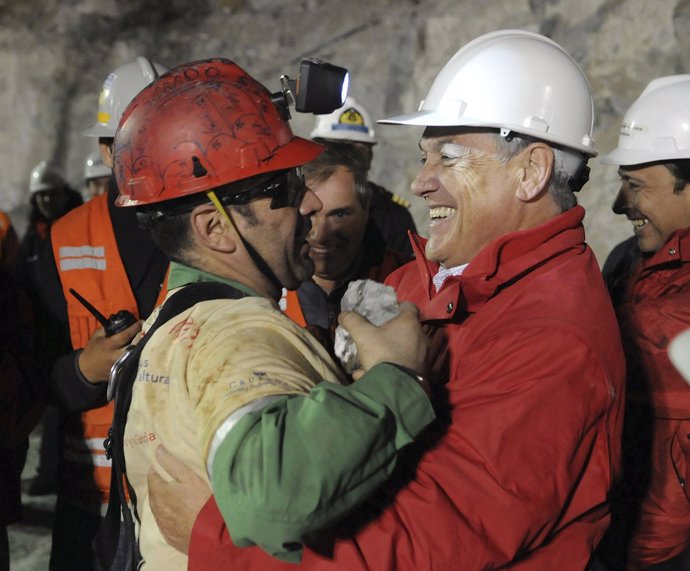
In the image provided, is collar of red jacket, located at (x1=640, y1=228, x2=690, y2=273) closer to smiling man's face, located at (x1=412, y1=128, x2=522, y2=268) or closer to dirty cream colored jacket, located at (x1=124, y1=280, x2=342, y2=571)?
smiling man's face, located at (x1=412, y1=128, x2=522, y2=268)

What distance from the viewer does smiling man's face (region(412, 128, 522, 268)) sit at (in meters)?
2.16

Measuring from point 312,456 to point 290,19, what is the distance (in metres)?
7.41

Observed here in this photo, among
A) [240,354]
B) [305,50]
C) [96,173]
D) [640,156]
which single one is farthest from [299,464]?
[305,50]

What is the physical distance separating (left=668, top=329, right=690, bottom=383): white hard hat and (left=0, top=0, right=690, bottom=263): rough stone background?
3.88m

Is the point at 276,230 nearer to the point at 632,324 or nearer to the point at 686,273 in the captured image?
the point at 632,324

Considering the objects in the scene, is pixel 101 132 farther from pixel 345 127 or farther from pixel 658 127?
pixel 658 127

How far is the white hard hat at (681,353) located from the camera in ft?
7.75

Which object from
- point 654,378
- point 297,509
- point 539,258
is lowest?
point 654,378

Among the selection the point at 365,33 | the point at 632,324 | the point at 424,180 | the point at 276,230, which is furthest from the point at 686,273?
the point at 365,33

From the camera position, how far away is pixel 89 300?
10.8ft

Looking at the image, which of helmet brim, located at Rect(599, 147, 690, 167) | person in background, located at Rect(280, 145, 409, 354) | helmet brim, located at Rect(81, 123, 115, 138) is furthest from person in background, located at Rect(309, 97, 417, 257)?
helmet brim, located at Rect(81, 123, 115, 138)

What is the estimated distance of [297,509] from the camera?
1.29 m

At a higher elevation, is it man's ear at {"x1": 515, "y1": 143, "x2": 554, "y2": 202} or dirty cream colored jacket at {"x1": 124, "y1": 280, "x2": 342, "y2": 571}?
man's ear at {"x1": 515, "y1": 143, "x2": 554, "y2": 202}

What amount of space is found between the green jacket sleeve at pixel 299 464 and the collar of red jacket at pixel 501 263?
60cm
